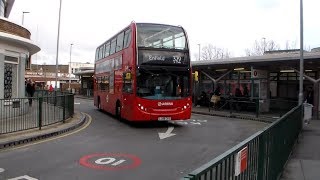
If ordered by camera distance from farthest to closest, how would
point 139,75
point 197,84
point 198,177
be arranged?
point 197,84 < point 139,75 < point 198,177

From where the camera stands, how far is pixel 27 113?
14977 mm

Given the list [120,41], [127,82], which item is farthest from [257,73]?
[127,82]

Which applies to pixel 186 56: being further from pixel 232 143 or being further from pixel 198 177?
pixel 198 177

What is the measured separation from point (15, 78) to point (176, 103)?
8507mm

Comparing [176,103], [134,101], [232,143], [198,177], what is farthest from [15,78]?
[198,177]

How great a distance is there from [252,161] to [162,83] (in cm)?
1222

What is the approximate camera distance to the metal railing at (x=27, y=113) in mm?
14096

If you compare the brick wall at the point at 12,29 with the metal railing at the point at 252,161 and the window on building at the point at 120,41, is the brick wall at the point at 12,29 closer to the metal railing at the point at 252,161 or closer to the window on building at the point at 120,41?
the window on building at the point at 120,41

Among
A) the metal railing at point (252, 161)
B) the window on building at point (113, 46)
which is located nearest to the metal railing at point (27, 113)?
the window on building at point (113, 46)

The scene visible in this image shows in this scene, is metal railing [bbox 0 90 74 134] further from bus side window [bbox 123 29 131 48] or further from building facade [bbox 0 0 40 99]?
bus side window [bbox 123 29 131 48]

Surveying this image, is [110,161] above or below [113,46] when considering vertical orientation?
below

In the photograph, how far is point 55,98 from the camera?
681 inches

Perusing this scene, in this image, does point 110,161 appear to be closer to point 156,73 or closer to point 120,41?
point 156,73

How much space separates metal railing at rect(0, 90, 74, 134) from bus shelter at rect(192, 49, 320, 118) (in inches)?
464
